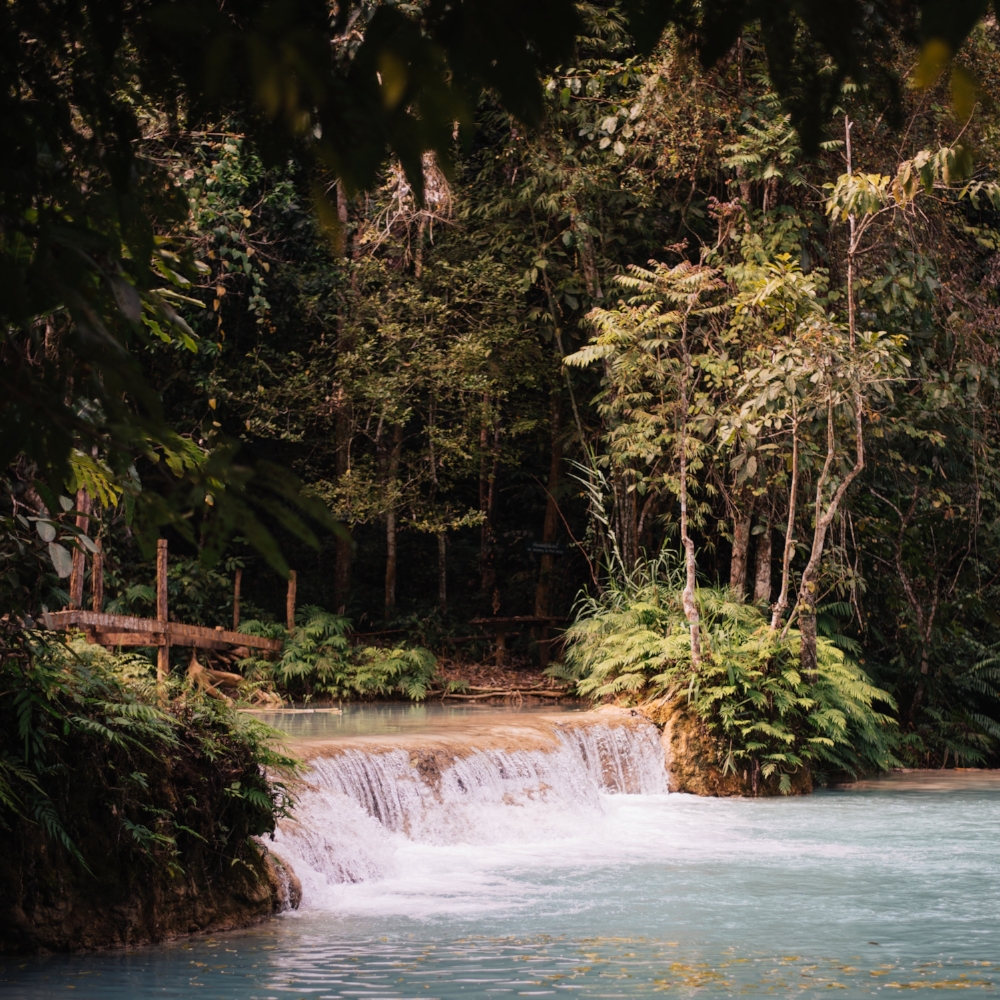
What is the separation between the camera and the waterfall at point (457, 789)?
25.4ft

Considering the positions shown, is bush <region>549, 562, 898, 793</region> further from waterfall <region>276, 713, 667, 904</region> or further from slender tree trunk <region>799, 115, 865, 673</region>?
waterfall <region>276, 713, 667, 904</region>

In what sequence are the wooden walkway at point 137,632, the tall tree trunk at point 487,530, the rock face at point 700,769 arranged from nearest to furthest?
1. the wooden walkway at point 137,632
2. the rock face at point 700,769
3. the tall tree trunk at point 487,530

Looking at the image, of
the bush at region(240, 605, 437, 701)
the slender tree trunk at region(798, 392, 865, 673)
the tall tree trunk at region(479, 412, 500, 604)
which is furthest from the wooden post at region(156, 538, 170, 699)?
the tall tree trunk at region(479, 412, 500, 604)

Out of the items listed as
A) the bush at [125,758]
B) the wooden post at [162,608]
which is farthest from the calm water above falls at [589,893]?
the wooden post at [162,608]

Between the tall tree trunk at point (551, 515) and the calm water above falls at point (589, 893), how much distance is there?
20.3 feet

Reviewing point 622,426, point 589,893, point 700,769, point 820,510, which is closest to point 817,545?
point 820,510

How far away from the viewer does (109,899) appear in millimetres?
5695

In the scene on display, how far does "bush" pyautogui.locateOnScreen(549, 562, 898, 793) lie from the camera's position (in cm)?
1145

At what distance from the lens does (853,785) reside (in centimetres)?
1220

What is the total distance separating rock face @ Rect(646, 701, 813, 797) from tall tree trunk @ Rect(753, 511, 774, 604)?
204 cm

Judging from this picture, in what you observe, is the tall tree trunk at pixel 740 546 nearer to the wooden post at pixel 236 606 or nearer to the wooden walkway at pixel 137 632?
the wooden walkway at pixel 137 632

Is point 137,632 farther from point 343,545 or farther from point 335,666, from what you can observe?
point 343,545

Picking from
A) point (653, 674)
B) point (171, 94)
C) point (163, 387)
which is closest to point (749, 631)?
point (653, 674)

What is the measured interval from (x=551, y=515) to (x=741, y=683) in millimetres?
6693
